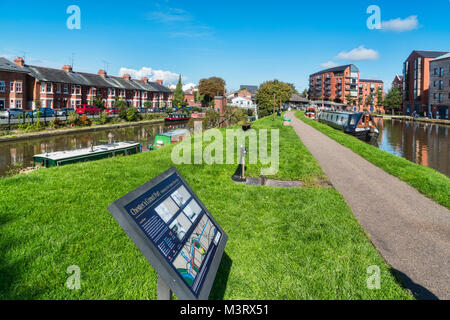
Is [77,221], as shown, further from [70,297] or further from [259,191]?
[259,191]

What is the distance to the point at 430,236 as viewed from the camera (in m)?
6.03

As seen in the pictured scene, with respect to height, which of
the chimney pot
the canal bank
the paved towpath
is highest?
the chimney pot

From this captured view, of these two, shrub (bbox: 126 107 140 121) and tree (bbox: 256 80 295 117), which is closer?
shrub (bbox: 126 107 140 121)

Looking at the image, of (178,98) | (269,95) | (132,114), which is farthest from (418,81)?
(132,114)

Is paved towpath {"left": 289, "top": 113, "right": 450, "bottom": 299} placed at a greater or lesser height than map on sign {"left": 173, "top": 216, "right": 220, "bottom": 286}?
lesser

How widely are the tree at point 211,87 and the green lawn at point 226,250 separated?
102450mm

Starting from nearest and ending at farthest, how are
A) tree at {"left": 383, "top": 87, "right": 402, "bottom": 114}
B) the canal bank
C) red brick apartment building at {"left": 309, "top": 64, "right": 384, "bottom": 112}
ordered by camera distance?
the canal bank
tree at {"left": 383, "top": 87, "right": 402, "bottom": 114}
red brick apartment building at {"left": 309, "top": 64, "right": 384, "bottom": 112}

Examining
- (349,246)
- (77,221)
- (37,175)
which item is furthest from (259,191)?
(37,175)

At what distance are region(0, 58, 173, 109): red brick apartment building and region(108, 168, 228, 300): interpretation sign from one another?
174 feet

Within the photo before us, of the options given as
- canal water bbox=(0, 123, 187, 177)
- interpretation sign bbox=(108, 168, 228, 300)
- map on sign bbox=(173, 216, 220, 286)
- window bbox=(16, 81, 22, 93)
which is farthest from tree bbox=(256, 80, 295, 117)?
interpretation sign bbox=(108, 168, 228, 300)

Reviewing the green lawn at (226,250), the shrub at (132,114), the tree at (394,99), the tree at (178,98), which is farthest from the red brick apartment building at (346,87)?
the green lawn at (226,250)

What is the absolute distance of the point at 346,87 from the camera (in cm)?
11375

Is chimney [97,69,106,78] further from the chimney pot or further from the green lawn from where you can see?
the green lawn

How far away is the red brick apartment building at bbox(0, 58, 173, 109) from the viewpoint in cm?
4609
